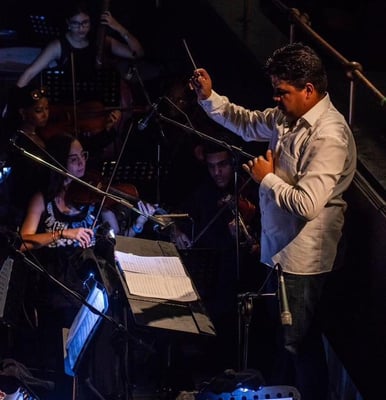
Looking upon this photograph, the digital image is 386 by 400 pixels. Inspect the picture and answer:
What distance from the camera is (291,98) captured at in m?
3.58

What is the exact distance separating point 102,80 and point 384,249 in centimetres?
291

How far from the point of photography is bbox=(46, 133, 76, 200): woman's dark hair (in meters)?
4.94

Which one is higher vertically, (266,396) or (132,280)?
(132,280)

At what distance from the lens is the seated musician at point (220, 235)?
4.90 m

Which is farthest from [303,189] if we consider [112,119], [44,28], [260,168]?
[44,28]

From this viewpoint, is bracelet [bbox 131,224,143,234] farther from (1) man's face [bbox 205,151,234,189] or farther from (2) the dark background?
(2) the dark background

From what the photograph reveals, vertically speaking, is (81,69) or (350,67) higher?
(350,67)

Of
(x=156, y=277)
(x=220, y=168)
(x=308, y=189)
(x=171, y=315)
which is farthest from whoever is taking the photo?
(x=220, y=168)

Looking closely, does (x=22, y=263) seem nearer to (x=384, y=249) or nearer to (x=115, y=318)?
(x=115, y=318)

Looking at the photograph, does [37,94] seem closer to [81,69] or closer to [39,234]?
[81,69]

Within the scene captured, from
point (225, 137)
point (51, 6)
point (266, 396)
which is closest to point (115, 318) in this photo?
point (266, 396)

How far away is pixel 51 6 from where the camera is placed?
7.25 meters

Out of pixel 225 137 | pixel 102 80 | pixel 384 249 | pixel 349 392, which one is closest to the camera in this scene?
pixel 384 249

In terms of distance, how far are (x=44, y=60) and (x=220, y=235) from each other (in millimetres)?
2119
